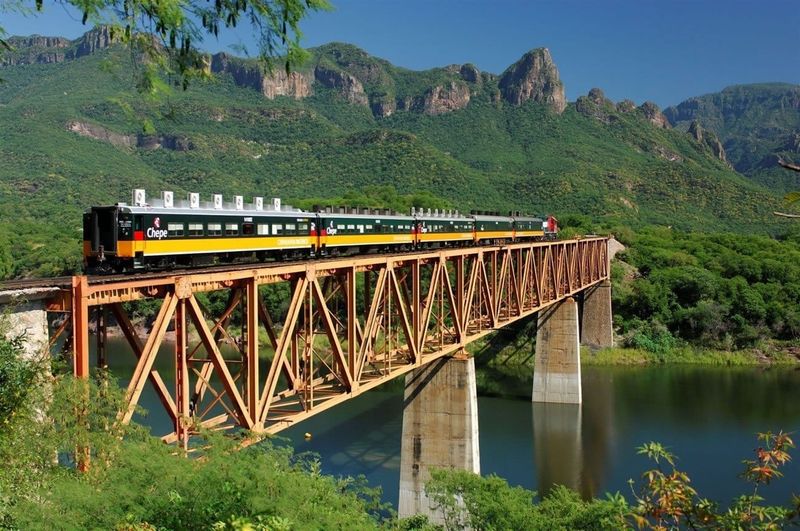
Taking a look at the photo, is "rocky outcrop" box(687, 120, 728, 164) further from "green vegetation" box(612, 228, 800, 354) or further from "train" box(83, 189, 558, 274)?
"train" box(83, 189, 558, 274)

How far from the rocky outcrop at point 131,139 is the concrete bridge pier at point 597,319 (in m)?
111

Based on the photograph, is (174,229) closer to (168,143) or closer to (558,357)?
(558,357)

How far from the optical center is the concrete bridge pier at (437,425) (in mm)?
29141

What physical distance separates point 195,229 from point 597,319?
2029 inches

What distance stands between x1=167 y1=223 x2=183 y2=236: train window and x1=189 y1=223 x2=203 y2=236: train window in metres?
0.43

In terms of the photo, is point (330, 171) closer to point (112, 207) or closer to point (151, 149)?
point (151, 149)

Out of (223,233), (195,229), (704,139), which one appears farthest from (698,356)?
(704,139)

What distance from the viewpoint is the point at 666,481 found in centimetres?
785

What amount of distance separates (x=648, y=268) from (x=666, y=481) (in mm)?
71444

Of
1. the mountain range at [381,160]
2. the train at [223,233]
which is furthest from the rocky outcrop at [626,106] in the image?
the train at [223,233]

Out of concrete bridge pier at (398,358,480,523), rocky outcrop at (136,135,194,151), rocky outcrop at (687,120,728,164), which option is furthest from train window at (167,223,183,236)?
rocky outcrop at (687,120,728,164)

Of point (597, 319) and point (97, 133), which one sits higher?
point (97, 133)

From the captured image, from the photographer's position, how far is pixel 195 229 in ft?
64.2

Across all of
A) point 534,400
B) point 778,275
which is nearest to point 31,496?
point 534,400
